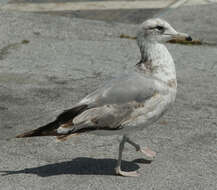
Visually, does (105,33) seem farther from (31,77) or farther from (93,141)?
(93,141)

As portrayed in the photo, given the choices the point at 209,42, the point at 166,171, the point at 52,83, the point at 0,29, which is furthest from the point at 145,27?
the point at 0,29

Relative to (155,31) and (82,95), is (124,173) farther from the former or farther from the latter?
(82,95)

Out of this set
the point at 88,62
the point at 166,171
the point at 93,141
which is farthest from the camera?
the point at 88,62

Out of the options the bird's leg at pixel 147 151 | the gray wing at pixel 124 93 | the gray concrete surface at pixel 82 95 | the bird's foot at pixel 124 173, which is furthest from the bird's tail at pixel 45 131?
the bird's leg at pixel 147 151

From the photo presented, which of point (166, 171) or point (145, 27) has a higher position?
point (145, 27)

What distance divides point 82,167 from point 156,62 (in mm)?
1254

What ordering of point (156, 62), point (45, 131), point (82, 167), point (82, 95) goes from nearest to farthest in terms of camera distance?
point (45, 131)
point (156, 62)
point (82, 167)
point (82, 95)

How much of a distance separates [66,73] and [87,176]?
10.8 ft

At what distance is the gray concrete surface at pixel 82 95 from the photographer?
215 inches

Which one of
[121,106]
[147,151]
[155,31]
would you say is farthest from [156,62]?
[147,151]

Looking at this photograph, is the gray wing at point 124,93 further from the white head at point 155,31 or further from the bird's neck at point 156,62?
the white head at point 155,31

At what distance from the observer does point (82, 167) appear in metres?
5.65

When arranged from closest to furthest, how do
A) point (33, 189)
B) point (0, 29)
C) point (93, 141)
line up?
1. point (33, 189)
2. point (93, 141)
3. point (0, 29)

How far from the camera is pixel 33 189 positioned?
5219 millimetres
